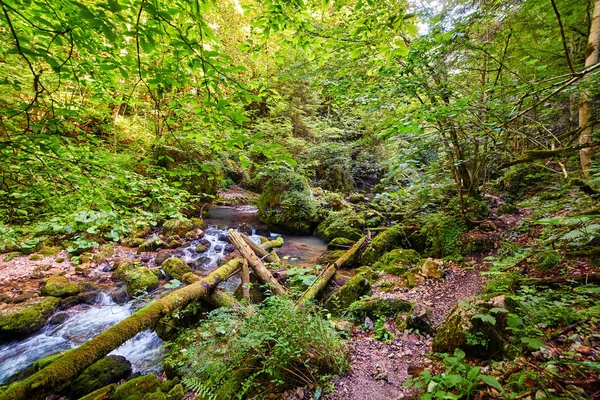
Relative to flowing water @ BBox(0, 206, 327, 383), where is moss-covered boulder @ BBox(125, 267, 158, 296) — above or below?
above

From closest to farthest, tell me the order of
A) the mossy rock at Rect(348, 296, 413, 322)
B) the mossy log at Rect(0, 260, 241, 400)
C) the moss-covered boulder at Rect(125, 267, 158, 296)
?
1. the mossy log at Rect(0, 260, 241, 400)
2. the mossy rock at Rect(348, 296, 413, 322)
3. the moss-covered boulder at Rect(125, 267, 158, 296)

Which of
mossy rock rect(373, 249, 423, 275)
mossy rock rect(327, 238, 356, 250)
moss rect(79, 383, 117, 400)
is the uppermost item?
mossy rock rect(373, 249, 423, 275)

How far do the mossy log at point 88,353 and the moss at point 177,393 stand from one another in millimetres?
1054

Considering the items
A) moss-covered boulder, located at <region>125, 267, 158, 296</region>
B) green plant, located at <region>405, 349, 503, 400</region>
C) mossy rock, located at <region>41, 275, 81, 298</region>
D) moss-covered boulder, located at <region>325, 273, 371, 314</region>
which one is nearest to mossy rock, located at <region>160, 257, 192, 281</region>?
moss-covered boulder, located at <region>125, 267, 158, 296</region>

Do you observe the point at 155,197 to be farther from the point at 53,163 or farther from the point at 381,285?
the point at 381,285

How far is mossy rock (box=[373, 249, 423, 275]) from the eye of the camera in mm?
6066

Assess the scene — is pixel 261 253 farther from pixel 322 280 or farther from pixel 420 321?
pixel 420 321

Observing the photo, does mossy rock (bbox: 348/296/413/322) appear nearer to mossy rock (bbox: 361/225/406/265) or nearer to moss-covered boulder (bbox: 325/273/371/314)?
moss-covered boulder (bbox: 325/273/371/314)

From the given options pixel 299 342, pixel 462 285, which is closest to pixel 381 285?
pixel 462 285

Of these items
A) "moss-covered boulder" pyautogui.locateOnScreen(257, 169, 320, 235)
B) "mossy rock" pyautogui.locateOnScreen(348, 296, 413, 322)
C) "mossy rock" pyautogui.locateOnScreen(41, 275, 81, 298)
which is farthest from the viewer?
"moss-covered boulder" pyautogui.locateOnScreen(257, 169, 320, 235)

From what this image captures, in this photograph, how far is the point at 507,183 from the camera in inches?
387

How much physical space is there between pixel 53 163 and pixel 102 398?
3257 mm

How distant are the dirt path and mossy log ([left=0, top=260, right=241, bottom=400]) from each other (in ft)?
10.4

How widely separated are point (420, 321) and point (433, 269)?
222 centimetres
